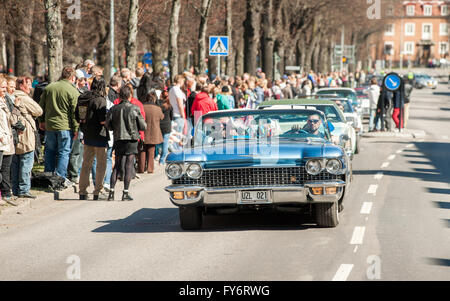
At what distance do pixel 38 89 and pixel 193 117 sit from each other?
4.02 metres

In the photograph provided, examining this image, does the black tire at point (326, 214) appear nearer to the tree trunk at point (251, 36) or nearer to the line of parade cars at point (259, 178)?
the line of parade cars at point (259, 178)

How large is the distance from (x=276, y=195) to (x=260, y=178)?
11.6 inches

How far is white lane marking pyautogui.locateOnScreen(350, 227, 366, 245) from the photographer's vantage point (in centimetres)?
995

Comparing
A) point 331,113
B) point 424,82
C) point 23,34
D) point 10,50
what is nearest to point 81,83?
point 331,113

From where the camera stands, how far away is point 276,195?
1049cm

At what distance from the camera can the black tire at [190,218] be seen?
11016 millimetres

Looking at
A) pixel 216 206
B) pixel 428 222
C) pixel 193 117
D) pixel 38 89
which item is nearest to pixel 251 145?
pixel 216 206

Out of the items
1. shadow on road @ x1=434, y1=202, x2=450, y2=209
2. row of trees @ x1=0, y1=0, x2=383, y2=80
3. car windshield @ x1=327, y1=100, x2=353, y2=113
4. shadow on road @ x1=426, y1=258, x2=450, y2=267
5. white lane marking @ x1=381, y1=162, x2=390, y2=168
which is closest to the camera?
shadow on road @ x1=426, y1=258, x2=450, y2=267

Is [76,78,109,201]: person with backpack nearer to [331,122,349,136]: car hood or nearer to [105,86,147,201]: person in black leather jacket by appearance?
[105,86,147,201]: person in black leather jacket

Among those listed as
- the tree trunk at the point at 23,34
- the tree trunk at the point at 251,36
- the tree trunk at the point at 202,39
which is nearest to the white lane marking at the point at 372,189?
the tree trunk at the point at 202,39

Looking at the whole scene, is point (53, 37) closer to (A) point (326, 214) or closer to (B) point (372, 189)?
(B) point (372, 189)

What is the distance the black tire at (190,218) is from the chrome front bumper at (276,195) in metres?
0.33

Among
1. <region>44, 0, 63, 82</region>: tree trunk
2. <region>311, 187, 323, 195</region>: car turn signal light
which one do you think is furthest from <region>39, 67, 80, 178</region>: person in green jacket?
<region>311, 187, 323, 195</region>: car turn signal light

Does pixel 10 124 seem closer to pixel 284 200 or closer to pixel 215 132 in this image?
pixel 215 132
